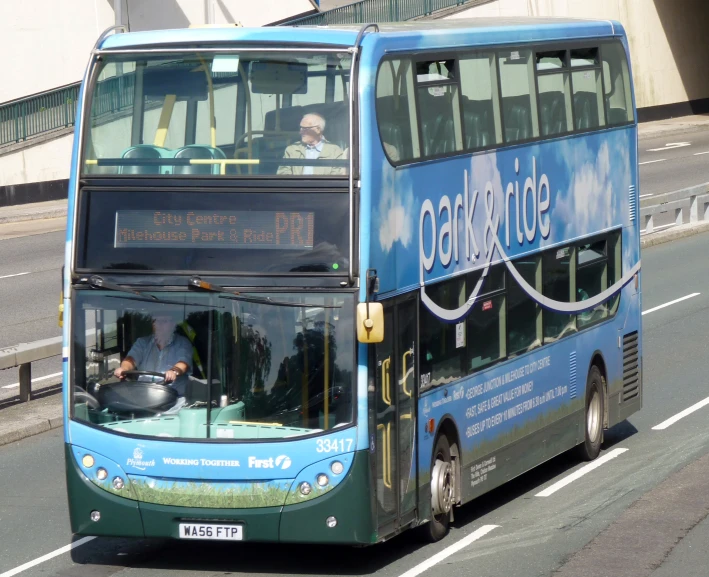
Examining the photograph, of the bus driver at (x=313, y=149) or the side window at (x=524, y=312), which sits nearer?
the bus driver at (x=313, y=149)

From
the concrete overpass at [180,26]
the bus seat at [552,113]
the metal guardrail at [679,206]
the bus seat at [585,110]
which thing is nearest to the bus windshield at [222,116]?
the bus seat at [552,113]

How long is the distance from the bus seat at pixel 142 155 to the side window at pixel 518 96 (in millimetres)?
3232

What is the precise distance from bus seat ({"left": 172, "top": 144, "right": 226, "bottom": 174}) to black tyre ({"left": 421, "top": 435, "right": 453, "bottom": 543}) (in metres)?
2.63

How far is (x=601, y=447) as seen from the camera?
46.2ft

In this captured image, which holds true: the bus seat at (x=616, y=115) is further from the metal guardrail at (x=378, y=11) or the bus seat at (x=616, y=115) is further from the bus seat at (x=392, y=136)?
the metal guardrail at (x=378, y=11)

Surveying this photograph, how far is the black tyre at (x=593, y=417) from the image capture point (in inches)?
524

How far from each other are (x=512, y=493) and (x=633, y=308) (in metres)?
3.15

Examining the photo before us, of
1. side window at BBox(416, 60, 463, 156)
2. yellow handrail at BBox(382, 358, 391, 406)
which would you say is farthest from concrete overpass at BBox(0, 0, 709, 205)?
yellow handrail at BBox(382, 358, 391, 406)

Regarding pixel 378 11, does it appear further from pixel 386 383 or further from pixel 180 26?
pixel 386 383

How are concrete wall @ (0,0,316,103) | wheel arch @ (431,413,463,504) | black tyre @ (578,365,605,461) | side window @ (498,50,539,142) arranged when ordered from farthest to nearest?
concrete wall @ (0,0,316,103) → black tyre @ (578,365,605,461) → side window @ (498,50,539,142) → wheel arch @ (431,413,463,504)

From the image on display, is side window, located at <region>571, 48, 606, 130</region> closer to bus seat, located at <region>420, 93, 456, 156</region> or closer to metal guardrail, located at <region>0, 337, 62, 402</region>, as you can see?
bus seat, located at <region>420, 93, 456, 156</region>

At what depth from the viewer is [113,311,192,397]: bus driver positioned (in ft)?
29.7

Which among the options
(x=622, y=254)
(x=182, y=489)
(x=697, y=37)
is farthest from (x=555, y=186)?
(x=697, y=37)

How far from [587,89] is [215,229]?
17.4 feet
